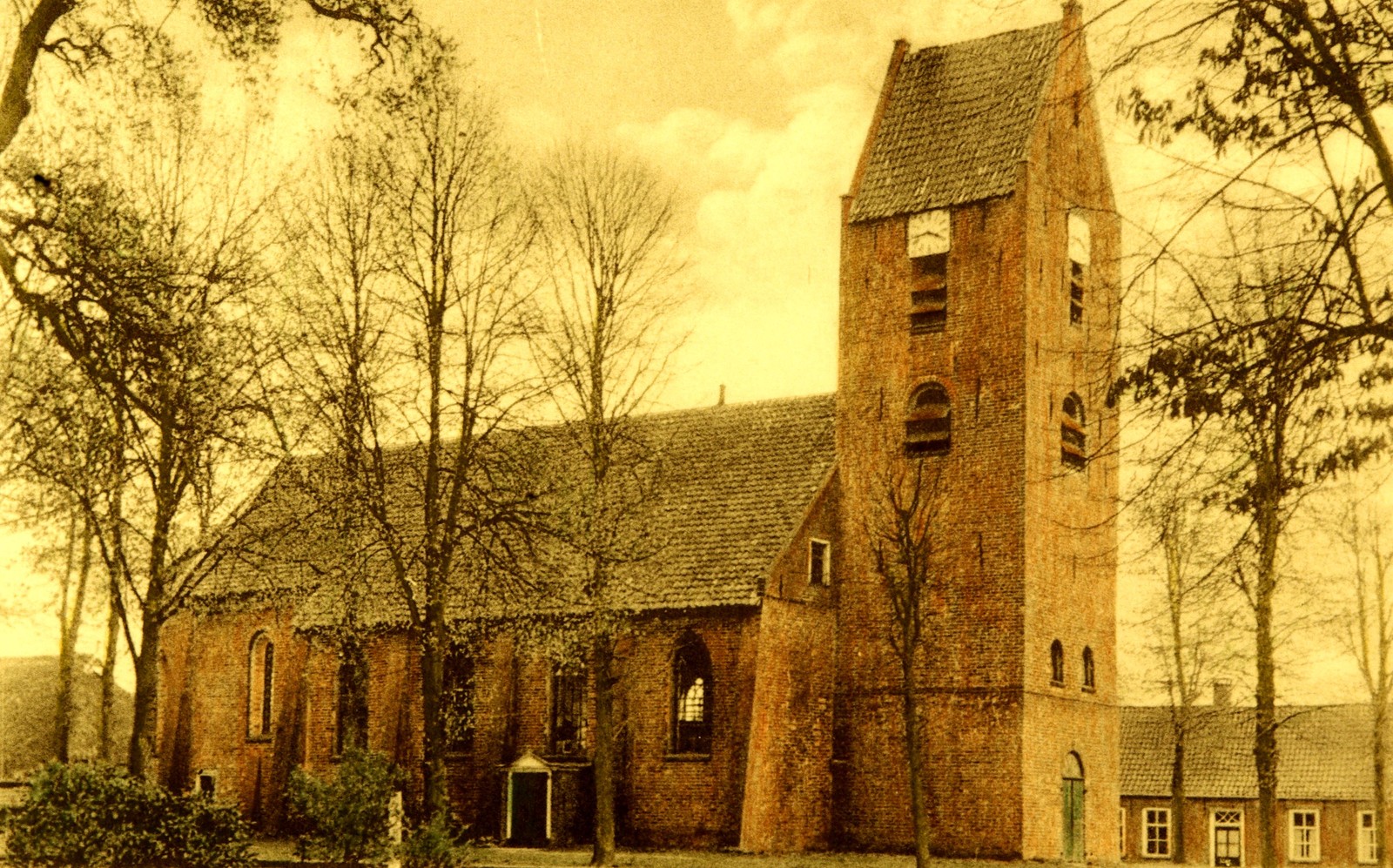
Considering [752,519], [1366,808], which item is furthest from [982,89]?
[1366,808]

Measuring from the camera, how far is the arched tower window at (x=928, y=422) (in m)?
33.9

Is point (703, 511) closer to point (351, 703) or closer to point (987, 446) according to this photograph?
point (987, 446)

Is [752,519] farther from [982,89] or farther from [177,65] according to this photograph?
[177,65]

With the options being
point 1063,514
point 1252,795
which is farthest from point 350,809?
point 1252,795

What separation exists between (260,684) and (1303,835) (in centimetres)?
3595

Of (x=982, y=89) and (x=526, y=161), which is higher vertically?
(x=982, y=89)

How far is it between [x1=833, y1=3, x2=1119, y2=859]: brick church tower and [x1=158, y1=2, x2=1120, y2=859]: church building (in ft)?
0.19

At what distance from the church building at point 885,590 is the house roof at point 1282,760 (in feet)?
76.8

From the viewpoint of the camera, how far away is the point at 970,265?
111 ft

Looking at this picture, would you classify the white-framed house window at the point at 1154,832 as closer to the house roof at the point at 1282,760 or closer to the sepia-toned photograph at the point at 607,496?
the house roof at the point at 1282,760

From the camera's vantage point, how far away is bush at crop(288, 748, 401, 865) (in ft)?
74.2

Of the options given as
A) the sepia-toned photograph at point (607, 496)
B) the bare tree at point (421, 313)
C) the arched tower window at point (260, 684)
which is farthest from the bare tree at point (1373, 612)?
the arched tower window at point (260, 684)

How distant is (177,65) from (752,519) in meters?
20.9

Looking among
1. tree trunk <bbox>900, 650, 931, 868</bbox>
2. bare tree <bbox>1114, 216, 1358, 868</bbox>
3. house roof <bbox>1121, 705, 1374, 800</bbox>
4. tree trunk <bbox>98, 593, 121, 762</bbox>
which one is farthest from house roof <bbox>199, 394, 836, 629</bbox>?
house roof <bbox>1121, 705, 1374, 800</bbox>
